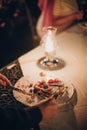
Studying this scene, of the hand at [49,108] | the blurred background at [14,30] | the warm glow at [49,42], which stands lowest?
the blurred background at [14,30]

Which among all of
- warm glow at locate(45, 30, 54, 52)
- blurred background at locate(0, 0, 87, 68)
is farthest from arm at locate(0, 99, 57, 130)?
blurred background at locate(0, 0, 87, 68)

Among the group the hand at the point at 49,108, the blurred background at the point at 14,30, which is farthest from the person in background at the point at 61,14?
the hand at the point at 49,108

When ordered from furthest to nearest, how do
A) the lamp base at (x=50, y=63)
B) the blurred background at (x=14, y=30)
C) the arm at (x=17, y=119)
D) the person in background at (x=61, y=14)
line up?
the blurred background at (x=14, y=30), the person in background at (x=61, y=14), the lamp base at (x=50, y=63), the arm at (x=17, y=119)

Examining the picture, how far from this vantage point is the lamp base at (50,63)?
189cm

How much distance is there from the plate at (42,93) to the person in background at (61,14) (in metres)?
1.46

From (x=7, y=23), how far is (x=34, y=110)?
367 centimetres

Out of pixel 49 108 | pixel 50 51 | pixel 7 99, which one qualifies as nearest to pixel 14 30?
pixel 50 51

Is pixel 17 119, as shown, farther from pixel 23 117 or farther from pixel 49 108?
pixel 49 108

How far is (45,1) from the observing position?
286cm

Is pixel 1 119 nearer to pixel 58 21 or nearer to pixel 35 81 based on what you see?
pixel 35 81

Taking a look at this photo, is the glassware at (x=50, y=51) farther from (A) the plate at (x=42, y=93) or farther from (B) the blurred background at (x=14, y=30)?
(B) the blurred background at (x=14, y=30)

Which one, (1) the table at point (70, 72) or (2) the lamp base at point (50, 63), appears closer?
(1) the table at point (70, 72)

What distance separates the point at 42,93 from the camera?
1.50 metres

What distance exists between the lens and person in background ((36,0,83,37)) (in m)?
2.93
